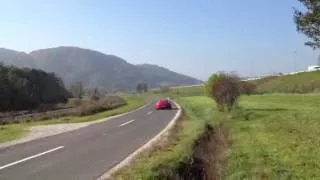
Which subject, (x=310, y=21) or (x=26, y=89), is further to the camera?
(x=26, y=89)

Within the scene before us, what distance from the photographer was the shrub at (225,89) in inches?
1518

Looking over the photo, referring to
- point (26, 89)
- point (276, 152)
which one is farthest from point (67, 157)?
point (26, 89)

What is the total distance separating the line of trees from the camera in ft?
299

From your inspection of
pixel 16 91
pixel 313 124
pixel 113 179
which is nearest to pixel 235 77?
pixel 313 124

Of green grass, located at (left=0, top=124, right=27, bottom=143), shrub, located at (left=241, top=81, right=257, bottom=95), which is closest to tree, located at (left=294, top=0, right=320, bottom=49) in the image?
green grass, located at (left=0, top=124, right=27, bottom=143)

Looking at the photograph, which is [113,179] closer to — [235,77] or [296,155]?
[296,155]

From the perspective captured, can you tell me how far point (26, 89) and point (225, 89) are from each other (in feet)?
237

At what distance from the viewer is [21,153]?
58.0ft

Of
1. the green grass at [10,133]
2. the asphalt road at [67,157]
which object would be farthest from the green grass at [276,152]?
the green grass at [10,133]

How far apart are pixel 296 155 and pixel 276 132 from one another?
710 cm

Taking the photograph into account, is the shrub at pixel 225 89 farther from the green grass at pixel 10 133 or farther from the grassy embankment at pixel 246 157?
the grassy embankment at pixel 246 157

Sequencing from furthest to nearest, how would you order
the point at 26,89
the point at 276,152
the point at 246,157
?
the point at 26,89 < the point at 276,152 < the point at 246,157

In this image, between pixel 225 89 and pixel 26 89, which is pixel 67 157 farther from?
pixel 26 89

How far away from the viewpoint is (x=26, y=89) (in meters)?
104
